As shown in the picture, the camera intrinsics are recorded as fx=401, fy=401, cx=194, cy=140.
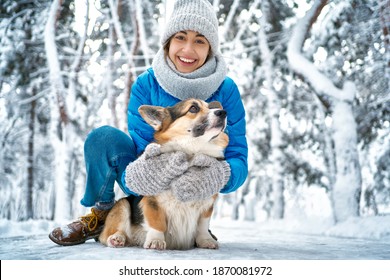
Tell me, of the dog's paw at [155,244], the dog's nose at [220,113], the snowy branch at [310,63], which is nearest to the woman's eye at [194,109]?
the dog's nose at [220,113]

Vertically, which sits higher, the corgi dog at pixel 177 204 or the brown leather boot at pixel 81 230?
the corgi dog at pixel 177 204

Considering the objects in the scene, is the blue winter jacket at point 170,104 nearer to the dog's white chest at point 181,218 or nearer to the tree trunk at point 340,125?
the dog's white chest at point 181,218


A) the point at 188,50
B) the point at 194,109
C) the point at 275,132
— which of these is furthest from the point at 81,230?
the point at 275,132

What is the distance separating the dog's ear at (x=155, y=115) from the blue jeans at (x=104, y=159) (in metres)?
0.26

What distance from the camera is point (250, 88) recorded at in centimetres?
499

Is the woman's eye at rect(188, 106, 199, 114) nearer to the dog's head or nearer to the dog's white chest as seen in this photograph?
the dog's head

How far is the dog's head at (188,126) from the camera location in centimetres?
177

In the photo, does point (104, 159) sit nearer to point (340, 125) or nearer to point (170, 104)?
point (170, 104)

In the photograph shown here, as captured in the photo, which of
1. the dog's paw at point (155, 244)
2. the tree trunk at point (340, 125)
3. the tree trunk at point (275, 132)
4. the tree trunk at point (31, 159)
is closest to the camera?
the dog's paw at point (155, 244)

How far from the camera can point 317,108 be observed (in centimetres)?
447

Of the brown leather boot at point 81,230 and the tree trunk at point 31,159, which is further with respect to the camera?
the tree trunk at point 31,159

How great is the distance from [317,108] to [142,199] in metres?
3.12
